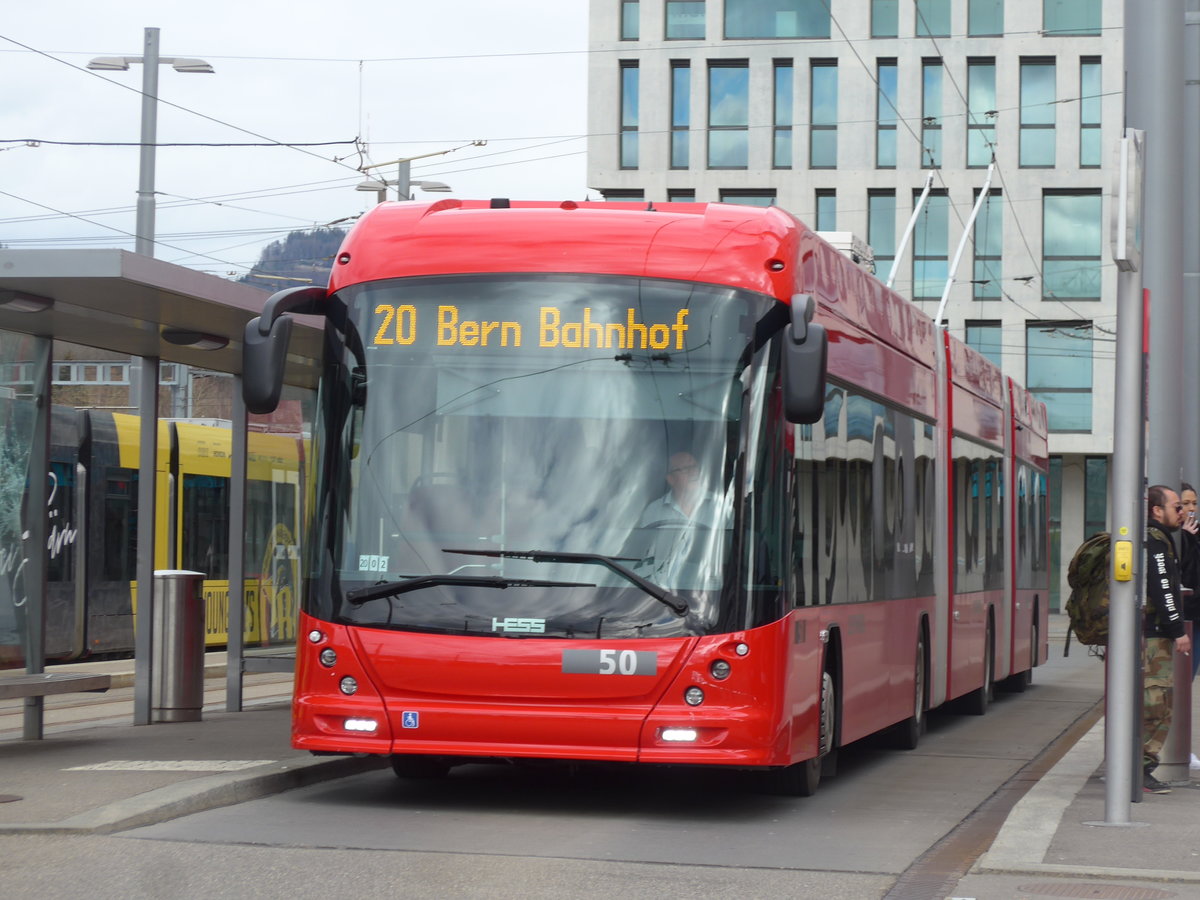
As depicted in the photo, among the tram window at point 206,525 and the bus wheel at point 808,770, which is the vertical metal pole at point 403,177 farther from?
the bus wheel at point 808,770

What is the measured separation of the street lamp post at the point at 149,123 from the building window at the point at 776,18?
2406 centimetres

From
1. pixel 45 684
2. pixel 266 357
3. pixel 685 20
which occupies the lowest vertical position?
pixel 45 684

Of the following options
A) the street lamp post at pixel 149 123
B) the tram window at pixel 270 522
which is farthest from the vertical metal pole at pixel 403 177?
the tram window at pixel 270 522

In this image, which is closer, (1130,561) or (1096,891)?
(1096,891)

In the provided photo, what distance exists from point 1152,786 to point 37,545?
694cm

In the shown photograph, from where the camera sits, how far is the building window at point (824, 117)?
4825cm

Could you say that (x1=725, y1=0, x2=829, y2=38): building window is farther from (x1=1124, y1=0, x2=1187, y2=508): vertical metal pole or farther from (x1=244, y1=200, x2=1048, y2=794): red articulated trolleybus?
(x1=244, y1=200, x2=1048, y2=794): red articulated trolleybus

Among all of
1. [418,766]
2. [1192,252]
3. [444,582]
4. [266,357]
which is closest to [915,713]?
[418,766]

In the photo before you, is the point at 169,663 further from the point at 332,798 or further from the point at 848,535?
the point at 848,535

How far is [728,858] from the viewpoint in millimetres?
8727

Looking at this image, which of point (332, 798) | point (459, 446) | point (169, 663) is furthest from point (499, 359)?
point (169, 663)

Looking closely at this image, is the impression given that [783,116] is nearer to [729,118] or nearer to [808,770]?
[729,118]

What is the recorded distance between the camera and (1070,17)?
157ft

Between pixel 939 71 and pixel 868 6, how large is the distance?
225cm
